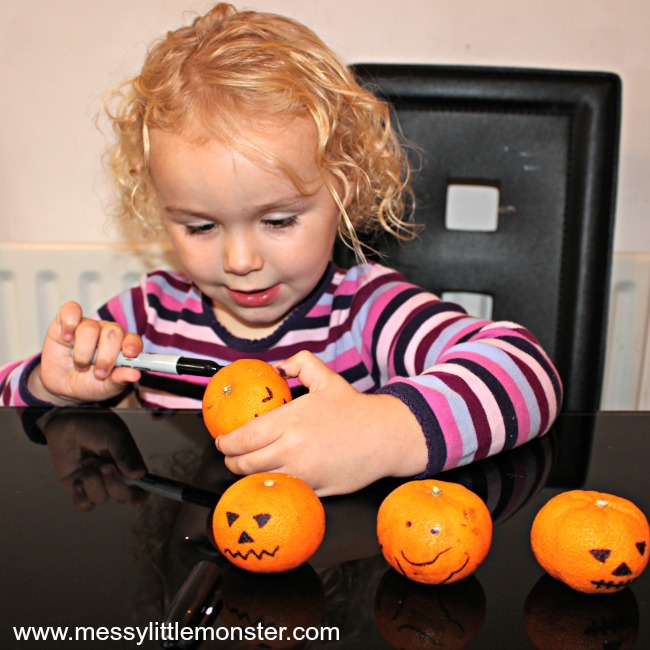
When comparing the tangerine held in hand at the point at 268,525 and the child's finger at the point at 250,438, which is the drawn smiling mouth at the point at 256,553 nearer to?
the tangerine held in hand at the point at 268,525

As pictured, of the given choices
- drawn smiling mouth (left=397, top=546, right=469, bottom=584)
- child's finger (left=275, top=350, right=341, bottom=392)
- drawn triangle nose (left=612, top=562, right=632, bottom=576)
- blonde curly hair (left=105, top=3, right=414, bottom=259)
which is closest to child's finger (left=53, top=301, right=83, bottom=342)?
blonde curly hair (left=105, top=3, right=414, bottom=259)

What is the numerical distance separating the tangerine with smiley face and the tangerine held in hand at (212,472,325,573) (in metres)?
0.06

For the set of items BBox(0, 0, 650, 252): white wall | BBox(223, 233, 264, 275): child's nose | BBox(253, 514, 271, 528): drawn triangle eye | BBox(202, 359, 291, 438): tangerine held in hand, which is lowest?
BBox(253, 514, 271, 528): drawn triangle eye

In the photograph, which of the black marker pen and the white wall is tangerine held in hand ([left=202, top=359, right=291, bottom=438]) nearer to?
the black marker pen

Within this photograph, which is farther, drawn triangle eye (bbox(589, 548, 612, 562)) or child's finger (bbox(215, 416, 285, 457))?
child's finger (bbox(215, 416, 285, 457))

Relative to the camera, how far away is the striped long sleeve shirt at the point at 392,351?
29.7 inches

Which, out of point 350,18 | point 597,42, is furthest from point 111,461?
point 597,42

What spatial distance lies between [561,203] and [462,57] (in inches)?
18.4

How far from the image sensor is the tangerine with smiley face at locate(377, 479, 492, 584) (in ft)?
1.67

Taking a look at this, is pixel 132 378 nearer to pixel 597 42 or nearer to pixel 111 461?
pixel 111 461

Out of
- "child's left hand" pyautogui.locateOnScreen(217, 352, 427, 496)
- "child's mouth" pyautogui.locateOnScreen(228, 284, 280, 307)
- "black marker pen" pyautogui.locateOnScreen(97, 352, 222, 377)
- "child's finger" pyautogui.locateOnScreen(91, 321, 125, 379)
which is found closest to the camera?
"child's left hand" pyautogui.locateOnScreen(217, 352, 427, 496)

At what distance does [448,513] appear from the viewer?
53cm

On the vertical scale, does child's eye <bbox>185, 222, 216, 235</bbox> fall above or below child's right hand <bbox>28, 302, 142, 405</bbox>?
above

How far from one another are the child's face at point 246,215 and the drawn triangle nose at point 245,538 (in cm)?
46
